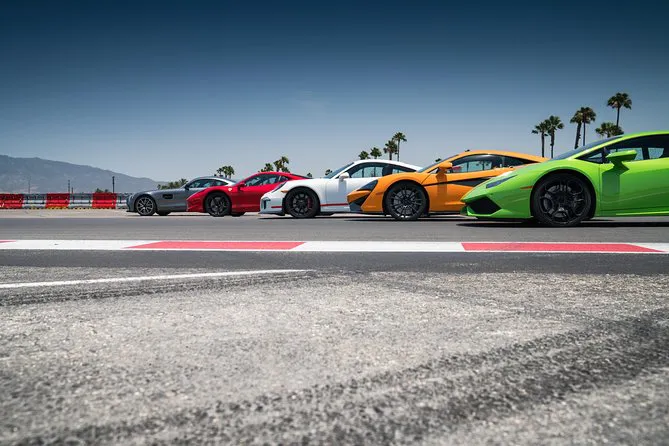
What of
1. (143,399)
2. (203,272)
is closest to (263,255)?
(203,272)

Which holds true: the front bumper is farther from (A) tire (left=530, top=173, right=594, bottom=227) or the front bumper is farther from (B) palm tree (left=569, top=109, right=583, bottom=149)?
(B) palm tree (left=569, top=109, right=583, bottom=149)

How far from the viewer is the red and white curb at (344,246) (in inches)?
198

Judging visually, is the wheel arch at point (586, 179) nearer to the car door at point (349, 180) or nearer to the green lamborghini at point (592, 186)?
the green lamborghini at point (592, 186)

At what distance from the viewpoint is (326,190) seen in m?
12.0

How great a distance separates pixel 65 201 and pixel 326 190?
2072cm

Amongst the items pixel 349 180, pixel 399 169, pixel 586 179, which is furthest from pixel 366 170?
pixel 586 179

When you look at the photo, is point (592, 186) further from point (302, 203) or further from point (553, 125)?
point (553, 125)

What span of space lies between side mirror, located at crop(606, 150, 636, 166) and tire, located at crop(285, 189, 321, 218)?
6485 millimetres

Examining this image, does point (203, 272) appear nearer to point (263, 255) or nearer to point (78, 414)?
point (263, 255)

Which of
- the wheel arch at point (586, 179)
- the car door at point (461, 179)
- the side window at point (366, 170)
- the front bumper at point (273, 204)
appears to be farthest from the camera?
the front bumper at point (273, 204)

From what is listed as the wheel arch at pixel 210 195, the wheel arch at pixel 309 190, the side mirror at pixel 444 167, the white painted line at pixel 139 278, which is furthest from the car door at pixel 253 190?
the white painted line at pixel 139 278

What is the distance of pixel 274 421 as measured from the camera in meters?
1.30

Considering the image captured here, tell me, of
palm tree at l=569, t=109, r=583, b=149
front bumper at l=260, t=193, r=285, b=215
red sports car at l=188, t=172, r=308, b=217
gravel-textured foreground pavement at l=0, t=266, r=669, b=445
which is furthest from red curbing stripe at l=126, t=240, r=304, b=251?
palm tree at l=569, t=109, r=583, b=149

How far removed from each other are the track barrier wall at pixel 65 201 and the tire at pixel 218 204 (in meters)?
13.1
